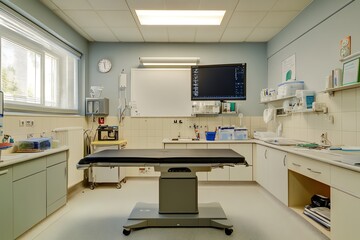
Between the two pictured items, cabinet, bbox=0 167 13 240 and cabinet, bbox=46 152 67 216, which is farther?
cabinet, bbox=46 152 67 216

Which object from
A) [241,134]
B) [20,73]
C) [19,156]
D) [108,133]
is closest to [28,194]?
[19,156]

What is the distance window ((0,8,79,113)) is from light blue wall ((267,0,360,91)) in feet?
12.9

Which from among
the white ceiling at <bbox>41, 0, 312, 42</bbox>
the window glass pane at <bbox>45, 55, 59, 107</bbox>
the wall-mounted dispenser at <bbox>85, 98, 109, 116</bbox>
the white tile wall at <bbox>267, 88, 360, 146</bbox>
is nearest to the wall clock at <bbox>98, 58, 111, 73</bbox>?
the white ceiling at <bbox>41, 0, 312, 42</bbox>

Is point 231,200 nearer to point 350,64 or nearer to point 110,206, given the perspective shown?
point 110,206

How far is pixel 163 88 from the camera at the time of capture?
4.84 metres

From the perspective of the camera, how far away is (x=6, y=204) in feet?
6.81

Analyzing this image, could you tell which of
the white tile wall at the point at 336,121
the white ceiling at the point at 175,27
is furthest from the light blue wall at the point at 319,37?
the white tile wall at the point at 336,121

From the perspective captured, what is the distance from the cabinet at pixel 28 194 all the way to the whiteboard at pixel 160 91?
2.47m

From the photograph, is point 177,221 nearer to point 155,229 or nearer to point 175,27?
point 155,229

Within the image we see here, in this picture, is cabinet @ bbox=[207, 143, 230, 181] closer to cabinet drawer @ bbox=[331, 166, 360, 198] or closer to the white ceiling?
the white ceiling

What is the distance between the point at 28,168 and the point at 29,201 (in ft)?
1.15

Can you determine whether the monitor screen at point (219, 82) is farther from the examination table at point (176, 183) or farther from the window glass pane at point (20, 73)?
the window glass pane at point (20, 73)

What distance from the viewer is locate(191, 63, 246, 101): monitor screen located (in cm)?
371

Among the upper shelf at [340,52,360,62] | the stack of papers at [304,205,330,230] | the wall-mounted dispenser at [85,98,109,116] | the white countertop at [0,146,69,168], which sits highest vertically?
the upper shelf at [340,52,360,62]
